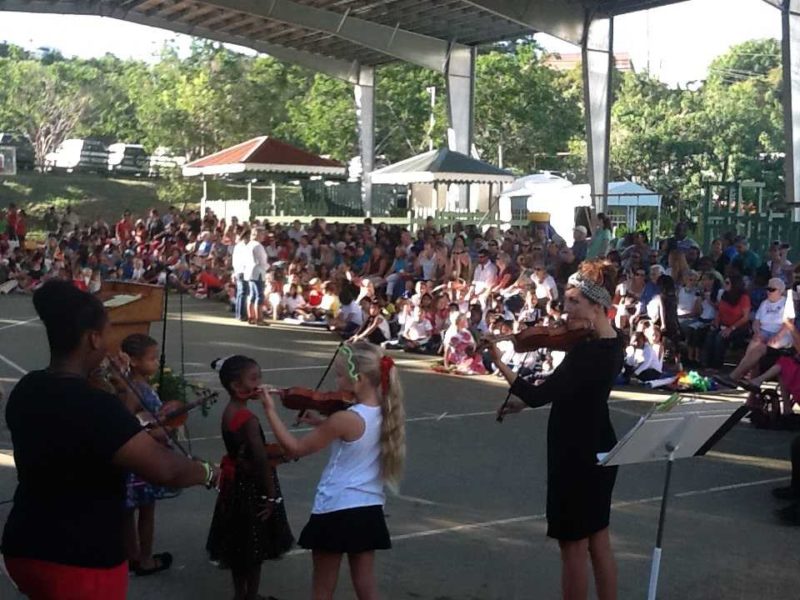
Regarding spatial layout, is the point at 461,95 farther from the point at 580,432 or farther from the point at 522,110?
the point at 580,432

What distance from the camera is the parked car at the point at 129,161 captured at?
55.4 m

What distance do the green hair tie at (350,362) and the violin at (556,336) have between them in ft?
2.61

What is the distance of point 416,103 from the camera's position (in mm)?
53062

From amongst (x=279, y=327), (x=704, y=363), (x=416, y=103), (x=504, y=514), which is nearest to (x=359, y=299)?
(x=279, y=327)

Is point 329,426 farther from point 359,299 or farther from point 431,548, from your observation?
point 359,299

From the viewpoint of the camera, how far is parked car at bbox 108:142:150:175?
5541 centimetres

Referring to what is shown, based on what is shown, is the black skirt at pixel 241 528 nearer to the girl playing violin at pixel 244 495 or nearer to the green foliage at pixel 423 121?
the girl playing violin at pixel 244 495

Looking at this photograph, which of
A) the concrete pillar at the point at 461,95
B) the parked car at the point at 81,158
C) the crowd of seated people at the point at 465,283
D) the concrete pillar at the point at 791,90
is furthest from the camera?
the parked car at the point at 81,158

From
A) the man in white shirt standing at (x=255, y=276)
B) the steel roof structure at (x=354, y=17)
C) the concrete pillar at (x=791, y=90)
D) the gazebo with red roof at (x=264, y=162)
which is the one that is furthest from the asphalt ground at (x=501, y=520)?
the gazebo with red roof at (x=264, y=162)

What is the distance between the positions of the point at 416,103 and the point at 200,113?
10099 millimetres

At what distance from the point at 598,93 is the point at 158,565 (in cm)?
2194

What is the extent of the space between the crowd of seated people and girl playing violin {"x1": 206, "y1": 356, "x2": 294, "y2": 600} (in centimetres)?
456

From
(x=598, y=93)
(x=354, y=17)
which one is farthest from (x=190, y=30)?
(x=598, y=93)

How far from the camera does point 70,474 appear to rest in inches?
126
